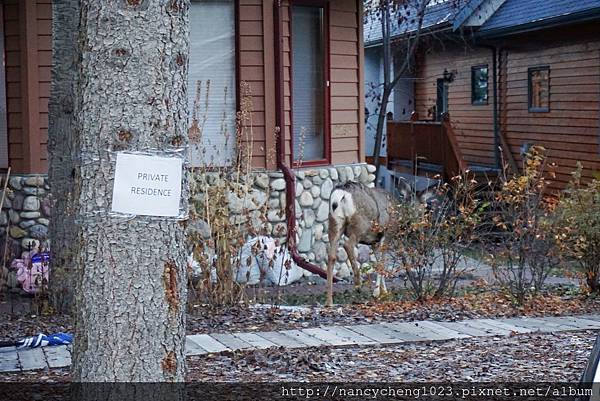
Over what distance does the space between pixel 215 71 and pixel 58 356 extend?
258 inches

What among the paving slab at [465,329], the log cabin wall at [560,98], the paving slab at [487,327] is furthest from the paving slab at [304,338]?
the log cabin wall at [560,98]

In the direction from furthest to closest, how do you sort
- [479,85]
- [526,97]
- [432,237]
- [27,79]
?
[479,85] < [526,97] < [27,79] < [432,237]

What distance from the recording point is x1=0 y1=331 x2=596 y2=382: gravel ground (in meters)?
6.10

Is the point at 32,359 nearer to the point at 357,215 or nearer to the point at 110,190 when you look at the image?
the point at 110,190

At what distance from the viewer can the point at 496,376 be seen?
6172mm

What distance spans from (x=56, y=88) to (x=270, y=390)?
3.99m

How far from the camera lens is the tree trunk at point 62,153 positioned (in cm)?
845

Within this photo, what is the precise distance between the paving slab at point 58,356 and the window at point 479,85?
16.8 meters

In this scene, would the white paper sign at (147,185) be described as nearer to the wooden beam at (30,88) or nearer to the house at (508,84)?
the wooden beam at (30,88)

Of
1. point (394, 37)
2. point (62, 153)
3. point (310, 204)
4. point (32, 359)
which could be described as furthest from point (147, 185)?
point (394, 37)

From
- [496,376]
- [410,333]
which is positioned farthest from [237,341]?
[496,376]

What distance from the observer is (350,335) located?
7.40 m

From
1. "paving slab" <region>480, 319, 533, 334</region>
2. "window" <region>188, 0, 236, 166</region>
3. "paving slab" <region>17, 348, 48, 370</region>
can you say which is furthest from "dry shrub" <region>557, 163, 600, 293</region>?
"paving slab" <region>17, 348, 48, 370</region>

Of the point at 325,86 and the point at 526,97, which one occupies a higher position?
the point at 526,97
